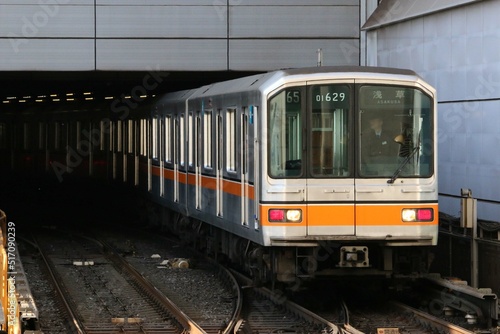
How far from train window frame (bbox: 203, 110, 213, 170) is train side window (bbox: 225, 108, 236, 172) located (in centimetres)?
107

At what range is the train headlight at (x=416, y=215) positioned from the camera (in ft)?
38.3

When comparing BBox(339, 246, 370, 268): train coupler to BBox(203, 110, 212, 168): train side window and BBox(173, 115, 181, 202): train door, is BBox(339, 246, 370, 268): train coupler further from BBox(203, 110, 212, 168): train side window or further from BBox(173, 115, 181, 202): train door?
BBox(173, 115, 181, 202): train door

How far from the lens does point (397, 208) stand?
38.2 feet

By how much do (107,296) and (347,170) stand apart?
387cm

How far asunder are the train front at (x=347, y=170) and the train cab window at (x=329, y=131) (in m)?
0.01

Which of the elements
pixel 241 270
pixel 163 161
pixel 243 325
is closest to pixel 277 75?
pixel 243 325

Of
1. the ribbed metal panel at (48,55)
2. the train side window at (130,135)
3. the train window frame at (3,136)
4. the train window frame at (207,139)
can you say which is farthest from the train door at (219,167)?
the train window frame at (3,136)

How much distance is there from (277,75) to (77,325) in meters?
3.38

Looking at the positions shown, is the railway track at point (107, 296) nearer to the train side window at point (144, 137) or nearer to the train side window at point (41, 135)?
the train side window at point (144, 137)

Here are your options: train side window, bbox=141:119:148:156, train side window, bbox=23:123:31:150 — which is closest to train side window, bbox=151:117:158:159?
train side window, bbox=141:119:148:156

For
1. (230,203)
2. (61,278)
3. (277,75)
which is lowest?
(61,278)

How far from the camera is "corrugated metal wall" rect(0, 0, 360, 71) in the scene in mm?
18859

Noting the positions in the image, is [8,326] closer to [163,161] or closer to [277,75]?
[277,75]

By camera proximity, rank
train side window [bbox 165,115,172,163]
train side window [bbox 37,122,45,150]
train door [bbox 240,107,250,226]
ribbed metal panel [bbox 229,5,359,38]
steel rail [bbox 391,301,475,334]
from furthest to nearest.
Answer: train side window [bbox 37,122,45,150] < ribbed metal panel [bbox 229,5,359,38] < train side window [bbox 165,115,172,163] < train door [bbox 240,107,250,226] < steel rail [bbox 391,301,475,334]
